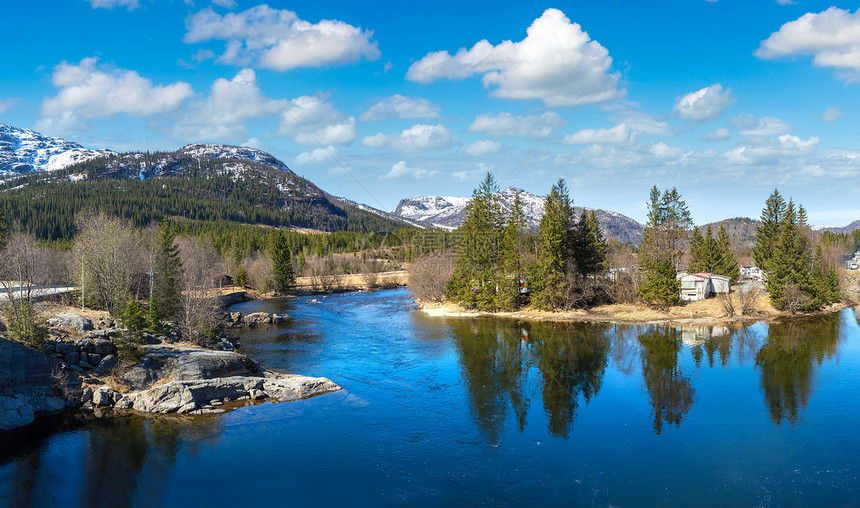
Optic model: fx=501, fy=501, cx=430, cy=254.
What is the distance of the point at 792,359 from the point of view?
130 feet

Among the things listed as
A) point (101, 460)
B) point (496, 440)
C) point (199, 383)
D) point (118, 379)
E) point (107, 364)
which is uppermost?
point (107, 364)

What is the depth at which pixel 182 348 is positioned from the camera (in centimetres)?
3391

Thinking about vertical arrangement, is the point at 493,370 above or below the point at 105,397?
below

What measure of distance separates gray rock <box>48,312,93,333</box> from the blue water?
881cm

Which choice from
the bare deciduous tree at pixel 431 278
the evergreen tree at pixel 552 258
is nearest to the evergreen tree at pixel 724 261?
the evergreen tree at pixel 552 258

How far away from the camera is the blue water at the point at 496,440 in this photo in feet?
63.9

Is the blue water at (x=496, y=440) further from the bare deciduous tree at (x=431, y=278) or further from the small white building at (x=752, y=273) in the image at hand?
the small white building at (x=752, y=273)

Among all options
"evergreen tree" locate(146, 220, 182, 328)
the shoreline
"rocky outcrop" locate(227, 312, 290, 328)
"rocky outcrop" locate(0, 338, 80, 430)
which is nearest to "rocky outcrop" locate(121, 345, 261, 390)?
"rocky outcrop" locate(0, 338, 80, 430)

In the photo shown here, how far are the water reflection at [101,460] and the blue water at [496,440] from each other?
3.6 inches

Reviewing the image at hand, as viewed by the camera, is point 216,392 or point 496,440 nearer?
point 496,440

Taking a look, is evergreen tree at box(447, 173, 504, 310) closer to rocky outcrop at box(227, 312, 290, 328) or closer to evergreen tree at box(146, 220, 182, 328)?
rocky outcrop at box(227, 312, 290, 328)

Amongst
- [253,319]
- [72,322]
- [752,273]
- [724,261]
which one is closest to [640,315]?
[724,261]

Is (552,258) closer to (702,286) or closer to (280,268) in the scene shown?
(702,286)

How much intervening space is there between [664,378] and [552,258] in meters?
27.0
